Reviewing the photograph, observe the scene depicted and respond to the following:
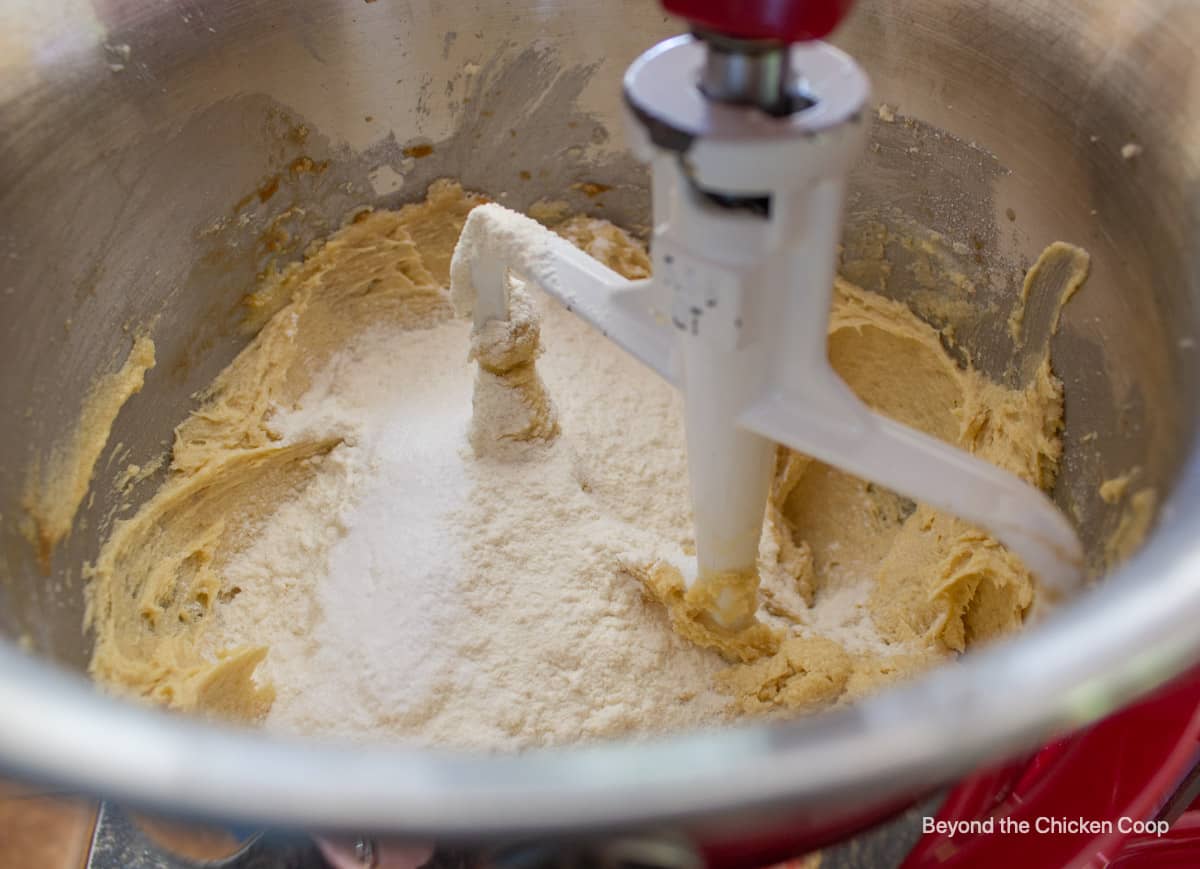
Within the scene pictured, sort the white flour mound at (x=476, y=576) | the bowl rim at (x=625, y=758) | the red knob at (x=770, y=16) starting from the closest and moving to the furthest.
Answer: the bowl rim at (x=625, y=758), the red knob at (x=770, y=16), the white flour mound at (x=476, y=576)

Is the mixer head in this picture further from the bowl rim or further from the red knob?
the bowl rim

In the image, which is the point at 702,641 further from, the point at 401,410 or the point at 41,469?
the point at 41,469

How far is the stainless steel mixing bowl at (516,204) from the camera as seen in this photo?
1.06 feet

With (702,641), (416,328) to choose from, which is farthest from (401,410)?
(702,641)

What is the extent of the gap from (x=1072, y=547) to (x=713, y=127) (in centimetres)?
30

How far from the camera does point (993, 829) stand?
0.67m

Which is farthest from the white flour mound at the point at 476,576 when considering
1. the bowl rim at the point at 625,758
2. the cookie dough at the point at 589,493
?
the bowl rim at the point at 625,758

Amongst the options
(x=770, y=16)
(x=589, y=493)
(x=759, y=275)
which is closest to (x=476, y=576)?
(x=589, y=493)

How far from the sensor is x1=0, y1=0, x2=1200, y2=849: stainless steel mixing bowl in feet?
1.06

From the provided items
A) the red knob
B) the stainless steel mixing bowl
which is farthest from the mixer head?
the stainless steel mixing bowl

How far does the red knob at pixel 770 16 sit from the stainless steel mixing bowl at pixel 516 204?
265 millimetres

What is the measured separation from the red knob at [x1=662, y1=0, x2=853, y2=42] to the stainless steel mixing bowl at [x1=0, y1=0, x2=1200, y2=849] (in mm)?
265

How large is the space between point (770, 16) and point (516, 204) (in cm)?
62

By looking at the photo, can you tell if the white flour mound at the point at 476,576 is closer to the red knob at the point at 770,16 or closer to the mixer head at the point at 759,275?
the mixer head at the point at 759,275
